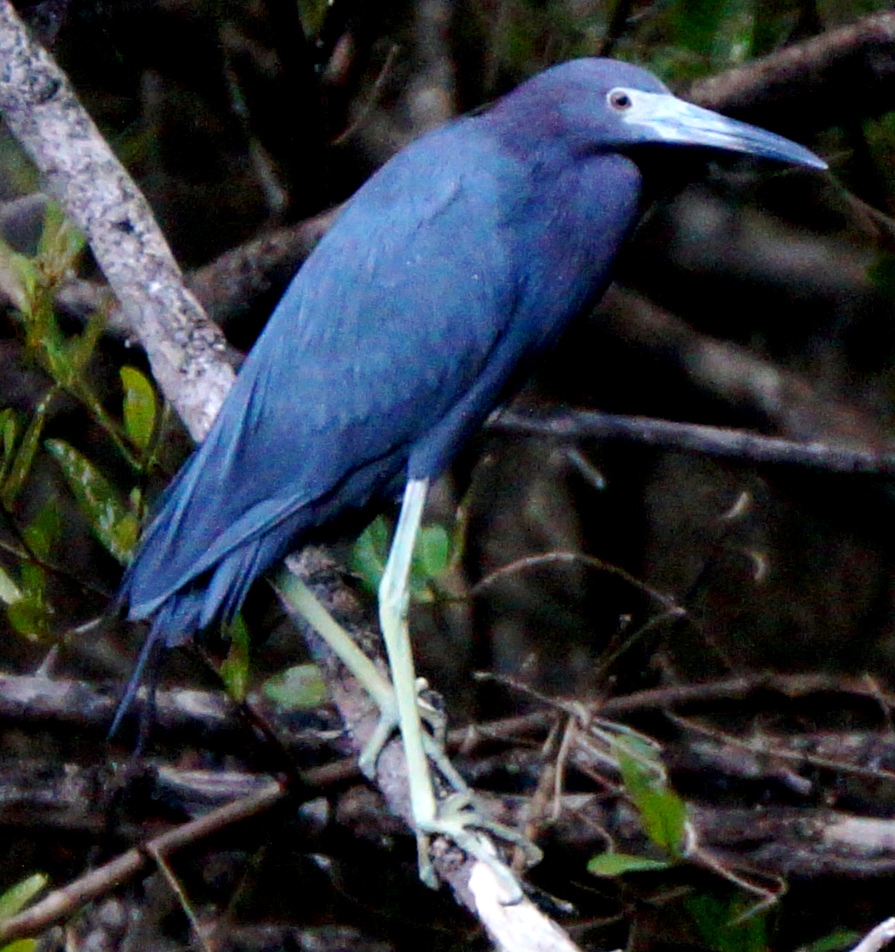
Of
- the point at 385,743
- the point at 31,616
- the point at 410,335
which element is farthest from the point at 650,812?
the point at 31,616

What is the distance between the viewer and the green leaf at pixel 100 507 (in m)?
1.82

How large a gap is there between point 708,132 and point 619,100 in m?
0.11

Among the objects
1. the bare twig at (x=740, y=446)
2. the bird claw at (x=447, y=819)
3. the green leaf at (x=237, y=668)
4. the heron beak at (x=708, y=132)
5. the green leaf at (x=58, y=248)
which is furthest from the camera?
the bare twig at (x=740, y=446)

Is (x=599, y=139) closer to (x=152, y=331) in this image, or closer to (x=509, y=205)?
(x=509, y=205)

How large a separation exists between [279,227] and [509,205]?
35.1 inches

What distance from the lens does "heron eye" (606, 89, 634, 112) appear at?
1.82m

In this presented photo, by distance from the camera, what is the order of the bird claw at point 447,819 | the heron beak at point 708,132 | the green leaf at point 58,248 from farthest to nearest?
the green leaf at point 58,248 < the heron beak at point 708,132 < the bird claw at point 447,819

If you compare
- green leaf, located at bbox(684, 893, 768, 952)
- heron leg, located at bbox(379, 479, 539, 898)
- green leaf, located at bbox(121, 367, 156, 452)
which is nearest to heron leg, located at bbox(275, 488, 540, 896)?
heron leg, located at bbox(379, 479, 539, 898)

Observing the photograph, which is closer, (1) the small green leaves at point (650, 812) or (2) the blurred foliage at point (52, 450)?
(1) the small green leaves at point (650, 812)

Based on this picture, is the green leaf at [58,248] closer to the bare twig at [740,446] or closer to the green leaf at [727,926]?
the bare twig at [740,446]

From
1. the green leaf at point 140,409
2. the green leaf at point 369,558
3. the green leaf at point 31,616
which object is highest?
the green leaf at point 140,409

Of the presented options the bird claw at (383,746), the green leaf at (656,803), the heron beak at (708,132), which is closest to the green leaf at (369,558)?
the bird claw at (383,746)

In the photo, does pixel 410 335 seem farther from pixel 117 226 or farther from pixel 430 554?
pixel 117 226

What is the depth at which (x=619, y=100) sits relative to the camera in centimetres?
182
